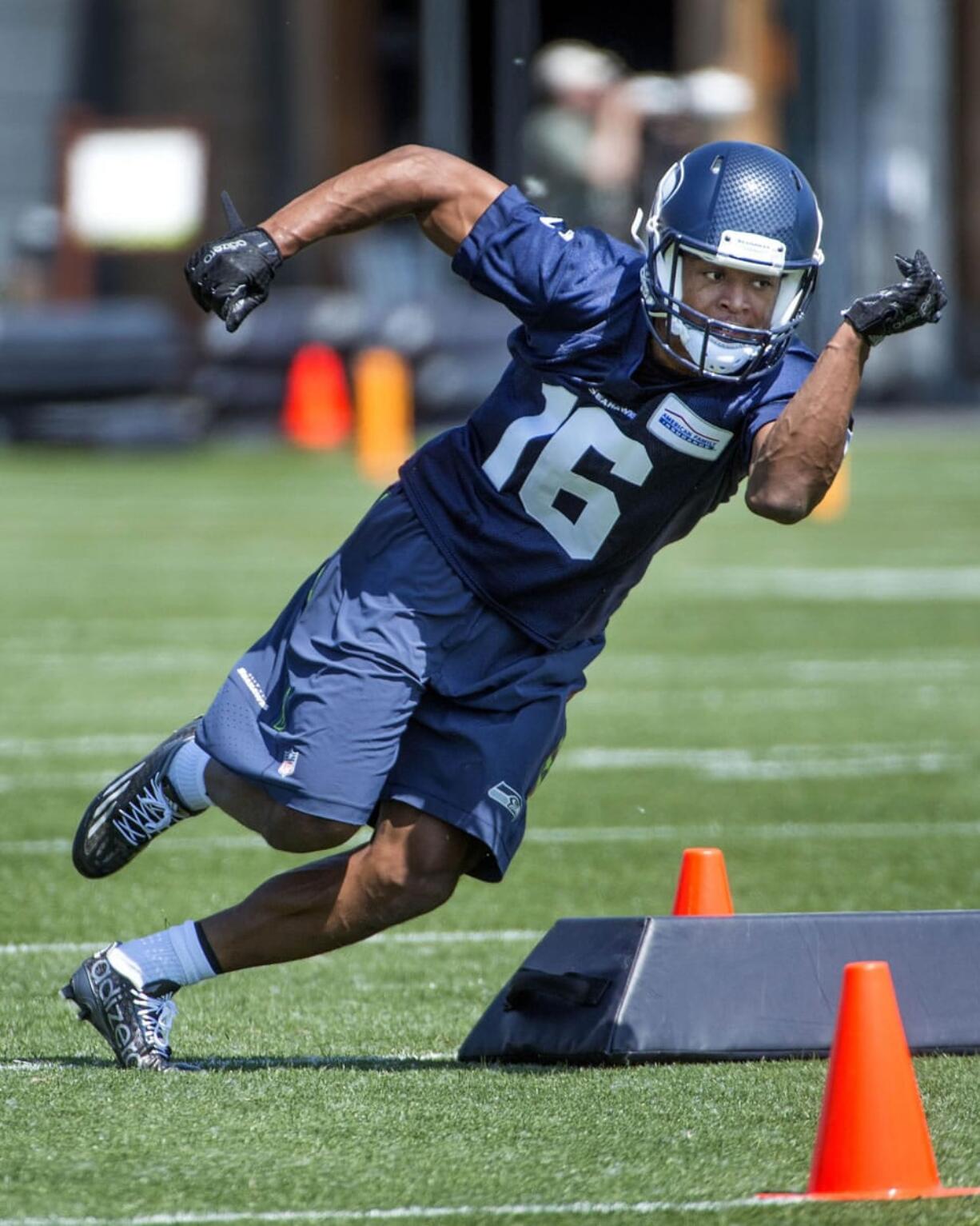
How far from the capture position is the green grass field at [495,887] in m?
4.02

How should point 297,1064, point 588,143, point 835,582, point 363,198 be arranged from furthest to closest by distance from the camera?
point 588,143
point 835,582
point 297,1064
point 363,198

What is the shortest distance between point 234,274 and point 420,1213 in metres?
1.86

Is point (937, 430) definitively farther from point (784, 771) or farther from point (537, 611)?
point (537, 611)

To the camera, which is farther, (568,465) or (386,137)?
(386,137)

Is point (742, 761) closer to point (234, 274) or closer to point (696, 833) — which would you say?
point (696, 833)

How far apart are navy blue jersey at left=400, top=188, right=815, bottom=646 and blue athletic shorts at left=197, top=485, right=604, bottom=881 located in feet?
0.24

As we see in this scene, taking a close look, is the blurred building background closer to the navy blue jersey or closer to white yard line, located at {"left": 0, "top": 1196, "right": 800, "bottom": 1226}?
the navy blue jersey

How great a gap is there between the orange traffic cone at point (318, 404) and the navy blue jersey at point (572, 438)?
18.7m

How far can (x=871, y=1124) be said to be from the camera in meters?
3.90

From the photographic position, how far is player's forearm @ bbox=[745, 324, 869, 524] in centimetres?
451

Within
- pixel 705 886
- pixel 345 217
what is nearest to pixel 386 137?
pixel 705 886

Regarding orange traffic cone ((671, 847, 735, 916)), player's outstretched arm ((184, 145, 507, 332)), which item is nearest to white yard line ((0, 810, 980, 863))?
orange traffic cone ((671, 847, 735, 916))

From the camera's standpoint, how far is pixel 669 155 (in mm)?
25375

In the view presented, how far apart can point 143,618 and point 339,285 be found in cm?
1764
